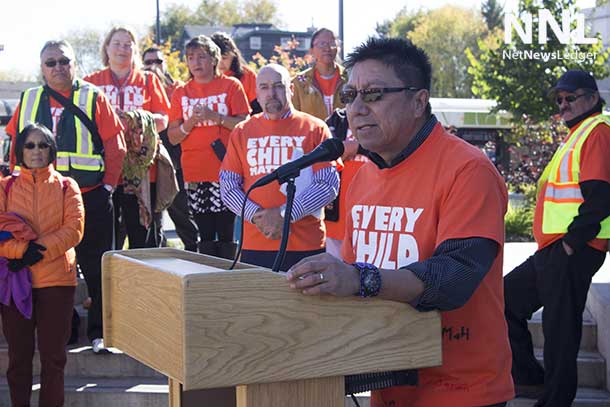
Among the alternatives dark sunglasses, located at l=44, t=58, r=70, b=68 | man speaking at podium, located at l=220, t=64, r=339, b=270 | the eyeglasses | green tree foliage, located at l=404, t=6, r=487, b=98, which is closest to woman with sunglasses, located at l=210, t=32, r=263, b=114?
the eyeglasses

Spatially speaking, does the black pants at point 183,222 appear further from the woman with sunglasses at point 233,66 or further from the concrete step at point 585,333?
the concrete step at point 585,333

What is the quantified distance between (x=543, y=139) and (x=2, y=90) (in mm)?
15677

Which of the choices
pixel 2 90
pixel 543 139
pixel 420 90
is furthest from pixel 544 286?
pixel 2 90

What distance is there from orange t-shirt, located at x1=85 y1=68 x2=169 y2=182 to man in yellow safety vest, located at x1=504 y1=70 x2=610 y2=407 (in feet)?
11.4

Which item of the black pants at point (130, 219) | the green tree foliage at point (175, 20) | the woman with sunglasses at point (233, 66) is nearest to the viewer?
the black pants at point (130, 219)

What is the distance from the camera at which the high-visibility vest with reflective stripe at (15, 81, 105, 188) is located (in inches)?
269

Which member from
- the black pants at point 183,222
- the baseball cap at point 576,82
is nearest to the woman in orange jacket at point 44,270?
the black pants at point 183,222

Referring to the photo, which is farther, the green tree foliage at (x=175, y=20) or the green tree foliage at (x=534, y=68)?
the green tree foliage at (x=175, y=20)

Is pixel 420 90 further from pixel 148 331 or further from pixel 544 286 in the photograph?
pixel 544 286

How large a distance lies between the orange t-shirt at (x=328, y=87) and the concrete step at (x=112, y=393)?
2.75 meters

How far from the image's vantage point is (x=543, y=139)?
19.6 m

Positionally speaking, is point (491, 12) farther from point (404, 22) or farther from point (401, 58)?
point (401, 58)

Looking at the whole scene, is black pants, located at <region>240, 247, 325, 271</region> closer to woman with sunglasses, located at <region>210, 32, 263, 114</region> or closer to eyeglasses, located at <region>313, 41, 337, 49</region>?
eyeglasses, located at <region>313, 41, 337, 49</region>

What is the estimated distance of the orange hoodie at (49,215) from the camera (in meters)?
6.09
